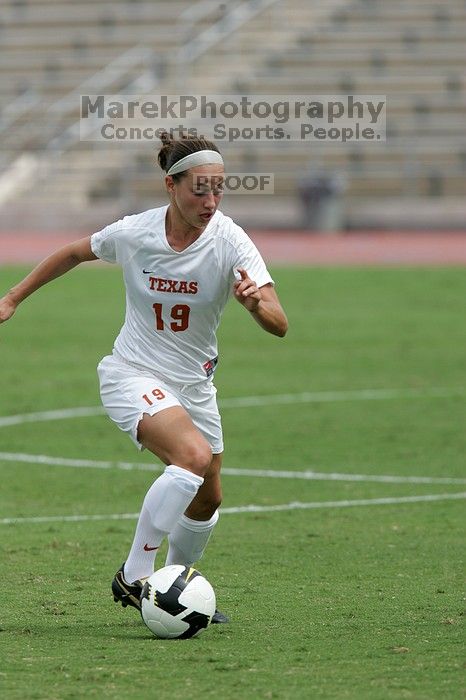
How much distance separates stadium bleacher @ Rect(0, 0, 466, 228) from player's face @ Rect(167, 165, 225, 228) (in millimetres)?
23345

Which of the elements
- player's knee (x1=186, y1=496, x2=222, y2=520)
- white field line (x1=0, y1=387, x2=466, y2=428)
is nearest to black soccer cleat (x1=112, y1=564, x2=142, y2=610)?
player's knee (x1=186, y1=496, x2=222, y2=520)

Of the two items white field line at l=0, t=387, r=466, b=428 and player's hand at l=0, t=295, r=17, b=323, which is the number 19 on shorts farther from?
white field line at l=0, t=387, r=466, b=428

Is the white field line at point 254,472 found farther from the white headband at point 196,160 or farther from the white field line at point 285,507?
the white headband at point 196,160

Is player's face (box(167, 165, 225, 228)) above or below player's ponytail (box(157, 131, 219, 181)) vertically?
below


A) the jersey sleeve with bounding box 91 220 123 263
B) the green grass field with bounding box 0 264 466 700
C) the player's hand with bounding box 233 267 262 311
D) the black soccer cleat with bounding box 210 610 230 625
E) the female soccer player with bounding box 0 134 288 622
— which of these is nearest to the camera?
A: the green grass field with bounding box 0 264 466 700

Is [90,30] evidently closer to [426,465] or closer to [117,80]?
[117,80]

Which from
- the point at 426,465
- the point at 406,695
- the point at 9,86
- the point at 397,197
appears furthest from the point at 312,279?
the point at 406,695

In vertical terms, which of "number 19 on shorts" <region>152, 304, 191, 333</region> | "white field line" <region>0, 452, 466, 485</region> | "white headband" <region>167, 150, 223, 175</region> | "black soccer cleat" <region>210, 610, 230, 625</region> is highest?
"white headband" <region>167, 150, 223, 175</region>

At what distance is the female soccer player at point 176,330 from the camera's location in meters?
5.69

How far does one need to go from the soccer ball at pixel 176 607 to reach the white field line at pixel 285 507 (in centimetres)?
269

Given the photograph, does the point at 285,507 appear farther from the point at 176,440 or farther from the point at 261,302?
the point at 261,302

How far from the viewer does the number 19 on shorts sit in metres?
5.97

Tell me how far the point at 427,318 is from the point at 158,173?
14.0 m

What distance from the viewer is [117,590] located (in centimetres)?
591
